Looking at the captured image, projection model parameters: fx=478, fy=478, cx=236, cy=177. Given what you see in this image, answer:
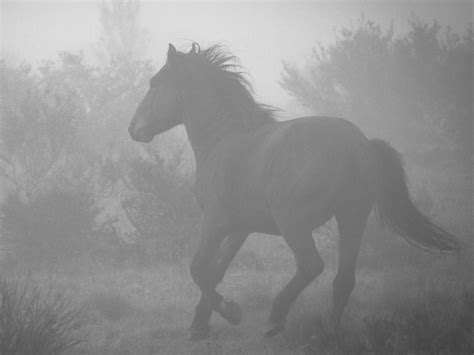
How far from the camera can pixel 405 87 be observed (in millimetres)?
16344

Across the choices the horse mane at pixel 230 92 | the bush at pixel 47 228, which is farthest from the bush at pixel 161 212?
the horse mane at pixel 230 92

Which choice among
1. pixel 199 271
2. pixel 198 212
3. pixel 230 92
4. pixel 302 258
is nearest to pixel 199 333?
pixel 199 271

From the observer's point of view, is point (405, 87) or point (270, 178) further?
point (405, 87)

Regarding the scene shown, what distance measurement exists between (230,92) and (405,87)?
1267 cm

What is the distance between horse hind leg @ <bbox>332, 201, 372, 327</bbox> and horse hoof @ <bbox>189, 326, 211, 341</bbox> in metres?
1.23

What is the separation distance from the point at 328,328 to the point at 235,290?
2.48 meters

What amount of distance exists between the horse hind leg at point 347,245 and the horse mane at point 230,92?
4.66 feet

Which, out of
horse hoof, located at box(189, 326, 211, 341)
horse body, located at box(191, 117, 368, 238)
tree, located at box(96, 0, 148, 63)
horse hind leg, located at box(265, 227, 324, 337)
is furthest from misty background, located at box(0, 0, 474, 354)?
tree, located at box(96, 0, 148, 63)

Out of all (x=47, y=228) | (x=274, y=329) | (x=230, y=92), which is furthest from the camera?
(x=47, y=228)

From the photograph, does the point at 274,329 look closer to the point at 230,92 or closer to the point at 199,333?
the point at 199,333

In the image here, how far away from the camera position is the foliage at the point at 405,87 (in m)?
14.8

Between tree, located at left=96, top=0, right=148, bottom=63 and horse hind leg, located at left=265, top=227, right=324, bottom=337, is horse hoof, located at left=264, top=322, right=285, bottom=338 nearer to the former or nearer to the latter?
horse hind leg, located at left=265, top=227, right=324, bottom=337

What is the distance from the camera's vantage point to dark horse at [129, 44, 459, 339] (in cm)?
414

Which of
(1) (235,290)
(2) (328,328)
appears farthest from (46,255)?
(2) (328,328)
